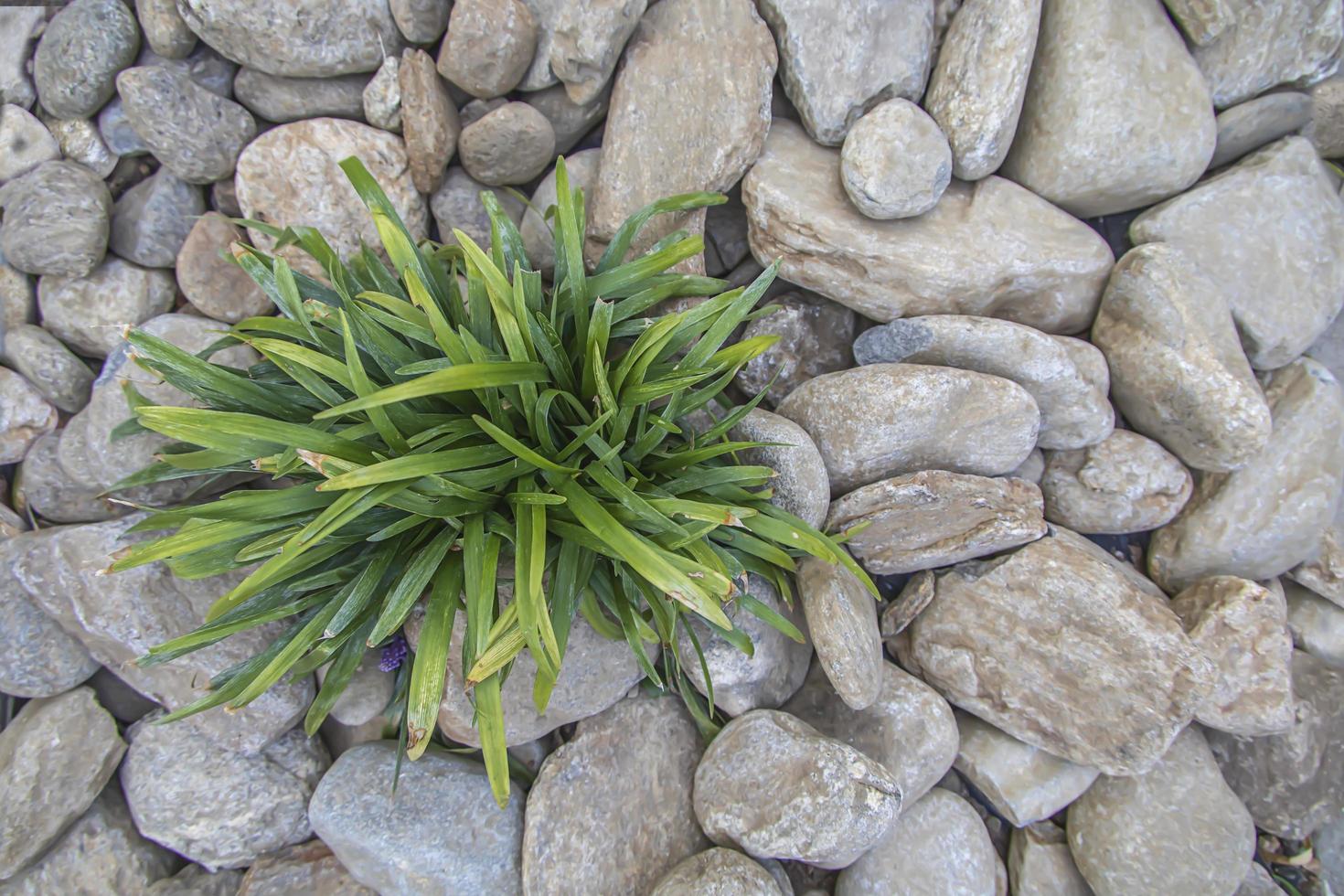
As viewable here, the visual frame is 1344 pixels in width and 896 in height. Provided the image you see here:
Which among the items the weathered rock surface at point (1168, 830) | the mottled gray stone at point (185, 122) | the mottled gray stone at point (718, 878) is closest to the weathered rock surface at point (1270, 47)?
the weathered rock surface at point (1168, 830)

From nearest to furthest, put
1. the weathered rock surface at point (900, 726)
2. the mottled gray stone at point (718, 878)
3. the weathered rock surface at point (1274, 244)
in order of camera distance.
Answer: the mottled gray stone at point (718, 878) < the weathered rock surface at point (900, 726) < the weathered rock surface at point (1274, 244)

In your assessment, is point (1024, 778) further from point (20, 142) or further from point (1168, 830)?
point (20, 142)

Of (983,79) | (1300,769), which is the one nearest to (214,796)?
(983,79)

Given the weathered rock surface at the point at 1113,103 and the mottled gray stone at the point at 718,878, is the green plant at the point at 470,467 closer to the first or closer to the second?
the mottled gray stone at the point at 718,878

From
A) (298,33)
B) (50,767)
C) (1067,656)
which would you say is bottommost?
(50,767)

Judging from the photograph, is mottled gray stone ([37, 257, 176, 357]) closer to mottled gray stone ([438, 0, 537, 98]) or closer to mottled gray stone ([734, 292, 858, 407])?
mottled gray stone ([438, 0, 537, 98])

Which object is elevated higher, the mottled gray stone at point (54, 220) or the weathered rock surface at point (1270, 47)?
the weathered rock surface at point (1270, 47)

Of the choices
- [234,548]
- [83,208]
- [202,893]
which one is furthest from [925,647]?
[83,208]
